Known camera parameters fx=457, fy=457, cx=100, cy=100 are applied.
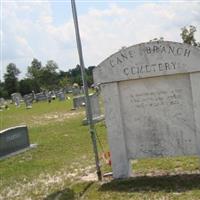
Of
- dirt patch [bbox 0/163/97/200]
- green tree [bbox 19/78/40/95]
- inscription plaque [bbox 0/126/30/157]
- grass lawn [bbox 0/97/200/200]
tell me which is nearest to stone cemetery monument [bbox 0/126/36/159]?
inscription plaque [bbox 0/126/30/157]

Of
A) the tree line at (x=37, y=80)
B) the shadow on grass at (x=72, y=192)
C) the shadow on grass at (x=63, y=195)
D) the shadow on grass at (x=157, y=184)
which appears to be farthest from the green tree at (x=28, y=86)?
the shadow on grass at (x=157, y=184)

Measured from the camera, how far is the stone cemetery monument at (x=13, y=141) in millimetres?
13836

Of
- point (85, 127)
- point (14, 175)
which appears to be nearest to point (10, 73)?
point (85, 127)

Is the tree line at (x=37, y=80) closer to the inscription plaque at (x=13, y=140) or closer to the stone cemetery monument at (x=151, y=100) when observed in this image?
the inscription plaque at (x=13, y=140)

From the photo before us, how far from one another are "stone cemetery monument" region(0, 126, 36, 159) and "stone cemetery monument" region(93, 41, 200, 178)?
6.06 metres

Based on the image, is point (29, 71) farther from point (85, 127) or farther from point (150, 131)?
point (150, 131)

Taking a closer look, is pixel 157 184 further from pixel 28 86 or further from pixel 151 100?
pixel 28 86

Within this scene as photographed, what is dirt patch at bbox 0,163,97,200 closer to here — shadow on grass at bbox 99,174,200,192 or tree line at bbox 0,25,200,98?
shadow on grass at bbox 99,174,200,192

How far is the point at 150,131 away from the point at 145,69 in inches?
46.3

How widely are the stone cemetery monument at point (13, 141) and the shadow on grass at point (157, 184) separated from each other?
6.23m

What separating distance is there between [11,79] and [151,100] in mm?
94065

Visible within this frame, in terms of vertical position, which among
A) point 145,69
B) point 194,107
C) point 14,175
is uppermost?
point 145,69

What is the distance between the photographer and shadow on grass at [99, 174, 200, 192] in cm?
746

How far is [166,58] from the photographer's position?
25.8 feet
